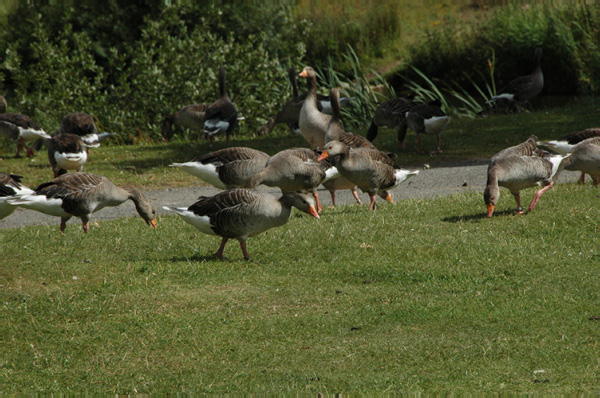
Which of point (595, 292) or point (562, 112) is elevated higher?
point (595, 292)

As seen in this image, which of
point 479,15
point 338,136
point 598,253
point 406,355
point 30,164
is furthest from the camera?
point 479,15

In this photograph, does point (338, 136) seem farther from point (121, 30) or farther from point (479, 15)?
point (479, 15)

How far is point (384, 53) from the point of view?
30656mm

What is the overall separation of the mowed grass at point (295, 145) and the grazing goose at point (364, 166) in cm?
516

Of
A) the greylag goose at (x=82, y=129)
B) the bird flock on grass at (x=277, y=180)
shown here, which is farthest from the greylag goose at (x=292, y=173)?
the greylag goose at (x=82, y=129)

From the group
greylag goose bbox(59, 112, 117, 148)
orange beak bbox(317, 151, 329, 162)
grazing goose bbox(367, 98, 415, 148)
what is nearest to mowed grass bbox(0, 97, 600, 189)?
grazing goose bbox(367, 98, 415, 148)

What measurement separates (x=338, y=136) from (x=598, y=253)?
5518 mm

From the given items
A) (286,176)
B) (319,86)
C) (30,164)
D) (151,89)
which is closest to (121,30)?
(151,89)

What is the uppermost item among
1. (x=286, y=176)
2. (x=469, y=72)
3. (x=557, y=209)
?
(x=286, y=176)

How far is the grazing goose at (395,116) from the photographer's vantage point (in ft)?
56.3

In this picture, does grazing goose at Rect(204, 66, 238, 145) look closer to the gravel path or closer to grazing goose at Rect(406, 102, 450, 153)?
the gravel path

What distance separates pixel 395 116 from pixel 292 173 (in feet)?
24.0

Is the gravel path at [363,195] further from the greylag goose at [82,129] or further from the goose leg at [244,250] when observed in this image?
the goose leg at [244,250]

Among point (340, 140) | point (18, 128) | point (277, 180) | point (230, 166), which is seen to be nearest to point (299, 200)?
point (277, 180)
